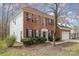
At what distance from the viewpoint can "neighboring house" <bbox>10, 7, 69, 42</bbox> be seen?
3559mm

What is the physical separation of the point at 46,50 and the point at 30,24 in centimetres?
36

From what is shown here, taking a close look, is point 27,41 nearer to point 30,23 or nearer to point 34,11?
point 30,23

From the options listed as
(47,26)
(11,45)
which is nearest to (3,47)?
(11,45)

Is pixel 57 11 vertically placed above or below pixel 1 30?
above

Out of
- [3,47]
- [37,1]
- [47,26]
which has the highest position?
[37,1]

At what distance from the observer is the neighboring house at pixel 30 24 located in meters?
3.56

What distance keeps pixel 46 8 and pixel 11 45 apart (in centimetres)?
60

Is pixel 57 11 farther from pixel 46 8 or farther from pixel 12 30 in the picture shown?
pixel 12 30

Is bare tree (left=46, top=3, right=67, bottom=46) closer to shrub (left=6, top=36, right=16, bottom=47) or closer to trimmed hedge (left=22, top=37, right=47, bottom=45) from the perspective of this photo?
trimmed hedge (left=22, top=37, right=47, bottom=45)

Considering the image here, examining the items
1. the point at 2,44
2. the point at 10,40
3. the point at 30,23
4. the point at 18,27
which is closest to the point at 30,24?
the point at 30,23

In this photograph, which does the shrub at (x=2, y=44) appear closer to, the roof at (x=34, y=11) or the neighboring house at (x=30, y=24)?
the neighboring house at (x=30, y=24)

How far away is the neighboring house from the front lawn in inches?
4.9

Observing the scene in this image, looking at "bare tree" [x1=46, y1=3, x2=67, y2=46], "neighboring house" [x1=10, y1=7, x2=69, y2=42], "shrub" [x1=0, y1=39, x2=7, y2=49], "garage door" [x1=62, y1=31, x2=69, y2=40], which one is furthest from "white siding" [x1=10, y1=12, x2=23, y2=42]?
"garage door" [x1=62, y1=31, x2=69, y2=40]

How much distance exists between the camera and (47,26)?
360 centimetres
